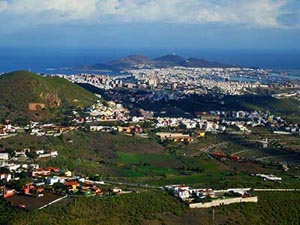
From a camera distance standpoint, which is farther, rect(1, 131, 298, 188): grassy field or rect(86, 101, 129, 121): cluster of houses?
rect(86, 101, 129, 121): cluster of houses

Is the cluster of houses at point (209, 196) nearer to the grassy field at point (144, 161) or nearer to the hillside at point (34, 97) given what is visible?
the grassy field at point (144, 161)

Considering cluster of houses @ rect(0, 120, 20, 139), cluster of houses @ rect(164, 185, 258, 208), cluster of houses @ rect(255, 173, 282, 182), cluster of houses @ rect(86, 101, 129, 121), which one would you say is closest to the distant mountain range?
cluster of houses @ rect(86, 101, 129, 121)

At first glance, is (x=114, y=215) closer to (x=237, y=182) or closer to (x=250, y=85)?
(x=237, y=182)

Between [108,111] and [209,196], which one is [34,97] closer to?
[108,111]

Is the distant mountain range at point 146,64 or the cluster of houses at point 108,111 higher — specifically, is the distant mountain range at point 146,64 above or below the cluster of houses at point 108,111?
above

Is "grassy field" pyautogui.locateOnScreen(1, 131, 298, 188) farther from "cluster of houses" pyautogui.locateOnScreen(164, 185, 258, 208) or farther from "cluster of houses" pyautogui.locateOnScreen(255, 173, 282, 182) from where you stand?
"cluster of houses" pyautogui.locateOnScreen(164, 185, 258, 208)

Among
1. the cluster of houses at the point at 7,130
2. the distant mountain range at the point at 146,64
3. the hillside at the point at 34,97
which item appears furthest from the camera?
the distant mountain range at the point at 146,64

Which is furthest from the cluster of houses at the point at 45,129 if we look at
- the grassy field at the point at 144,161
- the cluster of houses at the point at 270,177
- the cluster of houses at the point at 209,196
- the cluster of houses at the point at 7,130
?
the cluster of houses at the point at 209,196
